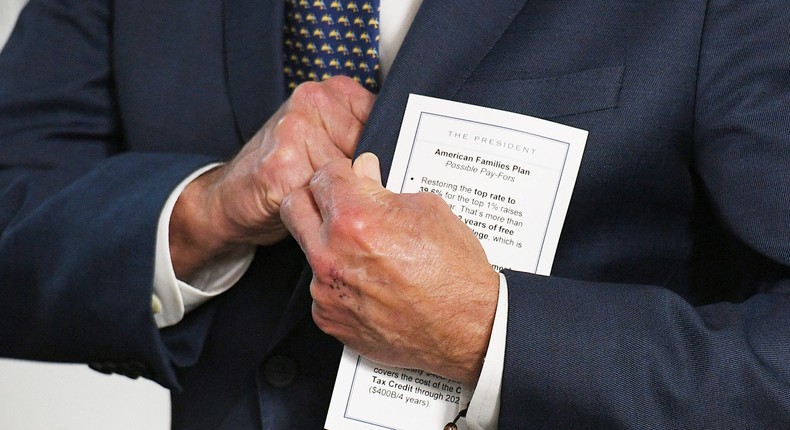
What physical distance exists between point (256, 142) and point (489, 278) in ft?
1.13

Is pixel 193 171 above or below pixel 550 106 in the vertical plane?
below

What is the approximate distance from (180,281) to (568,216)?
18.9 inches

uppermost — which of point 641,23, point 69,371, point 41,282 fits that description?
point 641,23

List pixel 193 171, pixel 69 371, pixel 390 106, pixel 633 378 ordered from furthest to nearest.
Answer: pixel 69 371 → pixel 193 171 → pixel 390 106 → pixel 633 378

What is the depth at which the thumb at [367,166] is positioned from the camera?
0.90 metres

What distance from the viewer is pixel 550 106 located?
0.93 meters

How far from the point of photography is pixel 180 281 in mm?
1070

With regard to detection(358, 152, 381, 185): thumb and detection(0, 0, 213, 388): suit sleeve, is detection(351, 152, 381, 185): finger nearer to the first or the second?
detection(358, 152, 381, 185): thumb

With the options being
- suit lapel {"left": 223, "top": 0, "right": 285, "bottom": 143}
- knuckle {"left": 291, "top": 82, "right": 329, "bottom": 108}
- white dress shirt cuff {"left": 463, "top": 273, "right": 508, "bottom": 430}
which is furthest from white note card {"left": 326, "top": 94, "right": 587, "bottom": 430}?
suit lapel {"left": 223, "top": 0, "right": 285, "bottom": 143}

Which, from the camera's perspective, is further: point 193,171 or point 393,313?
point 193,171

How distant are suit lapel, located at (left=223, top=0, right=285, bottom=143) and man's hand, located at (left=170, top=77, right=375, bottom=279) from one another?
0.30 ft

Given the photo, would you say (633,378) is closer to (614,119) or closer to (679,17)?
(614,119)

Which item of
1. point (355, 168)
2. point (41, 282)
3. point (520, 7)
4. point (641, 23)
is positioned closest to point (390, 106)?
point (355, 168)

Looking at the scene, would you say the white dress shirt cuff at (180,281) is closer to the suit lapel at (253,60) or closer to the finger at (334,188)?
the suit lapel at (253,60)
